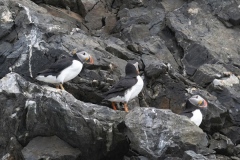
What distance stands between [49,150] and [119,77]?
3941 millimetres

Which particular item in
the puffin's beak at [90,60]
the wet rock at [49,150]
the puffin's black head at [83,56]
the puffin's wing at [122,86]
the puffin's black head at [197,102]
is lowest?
the puffin's black head at [197,102]

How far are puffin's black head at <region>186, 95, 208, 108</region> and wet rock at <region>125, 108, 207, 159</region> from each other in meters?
2.50

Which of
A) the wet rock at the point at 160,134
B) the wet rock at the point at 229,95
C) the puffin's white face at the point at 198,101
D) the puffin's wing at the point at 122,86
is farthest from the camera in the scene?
the wet rock at the point at 229,95

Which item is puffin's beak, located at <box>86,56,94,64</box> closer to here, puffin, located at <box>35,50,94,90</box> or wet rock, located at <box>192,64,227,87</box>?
puffin, located at <box>35,50,94,90</box>

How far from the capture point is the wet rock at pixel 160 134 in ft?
34.9

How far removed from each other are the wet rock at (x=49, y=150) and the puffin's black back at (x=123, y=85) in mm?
2407

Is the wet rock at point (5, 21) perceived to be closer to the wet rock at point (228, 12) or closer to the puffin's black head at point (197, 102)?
the puffin's black head at point (197, 102)

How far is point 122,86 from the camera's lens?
1311 centimetres

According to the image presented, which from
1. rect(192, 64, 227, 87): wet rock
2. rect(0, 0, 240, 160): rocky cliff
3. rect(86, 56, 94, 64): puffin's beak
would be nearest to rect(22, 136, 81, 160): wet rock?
rect(0, 0, 240, 160): rocky cliff

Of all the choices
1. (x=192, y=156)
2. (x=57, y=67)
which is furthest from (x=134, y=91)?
(x=192, y=156)

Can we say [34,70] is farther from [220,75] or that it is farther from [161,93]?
[220,75]

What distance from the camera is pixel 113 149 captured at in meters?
11.1

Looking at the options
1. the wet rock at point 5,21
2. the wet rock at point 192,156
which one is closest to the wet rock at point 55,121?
the wet rock at point 192,156

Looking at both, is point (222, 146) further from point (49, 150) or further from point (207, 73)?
point (49, 150)
